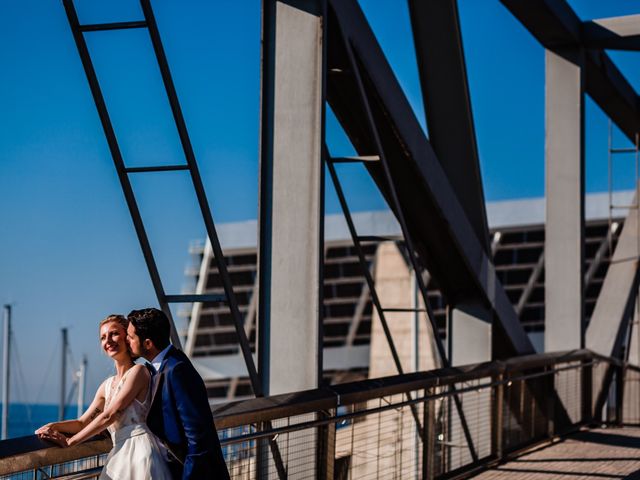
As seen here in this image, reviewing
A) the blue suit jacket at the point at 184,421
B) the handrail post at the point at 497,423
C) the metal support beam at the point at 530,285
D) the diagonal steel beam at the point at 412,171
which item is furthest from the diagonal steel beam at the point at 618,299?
the metal support beam at the point at 530,285

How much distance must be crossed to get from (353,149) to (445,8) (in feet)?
5.66

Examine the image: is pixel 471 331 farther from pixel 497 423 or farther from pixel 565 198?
pixel 565 198

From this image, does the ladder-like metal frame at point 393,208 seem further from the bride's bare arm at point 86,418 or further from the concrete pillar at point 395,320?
the concrete pillar at point 395,320

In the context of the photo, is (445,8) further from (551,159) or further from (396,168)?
(551,159)

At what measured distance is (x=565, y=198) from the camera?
41.4ft

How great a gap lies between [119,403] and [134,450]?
187mm

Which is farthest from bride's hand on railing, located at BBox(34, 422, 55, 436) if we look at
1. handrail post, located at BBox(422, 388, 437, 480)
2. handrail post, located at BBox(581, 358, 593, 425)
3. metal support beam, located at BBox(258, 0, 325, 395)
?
handrail post, located at BBox(581, 358, 593, 425)

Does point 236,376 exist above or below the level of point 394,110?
below

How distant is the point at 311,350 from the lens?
6391 millimetres

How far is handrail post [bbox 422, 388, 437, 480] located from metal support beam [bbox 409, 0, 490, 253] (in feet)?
8.66

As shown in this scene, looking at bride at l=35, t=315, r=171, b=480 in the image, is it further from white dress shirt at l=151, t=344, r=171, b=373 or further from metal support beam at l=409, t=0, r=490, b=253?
metal support beam at l=409, t=0, r=490, b=253

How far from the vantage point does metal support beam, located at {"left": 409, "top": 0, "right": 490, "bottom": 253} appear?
9.24 metres

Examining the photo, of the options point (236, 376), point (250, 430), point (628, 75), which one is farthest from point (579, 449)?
point (236, 376)

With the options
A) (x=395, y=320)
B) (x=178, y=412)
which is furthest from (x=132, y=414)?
(x=395, y=320)
